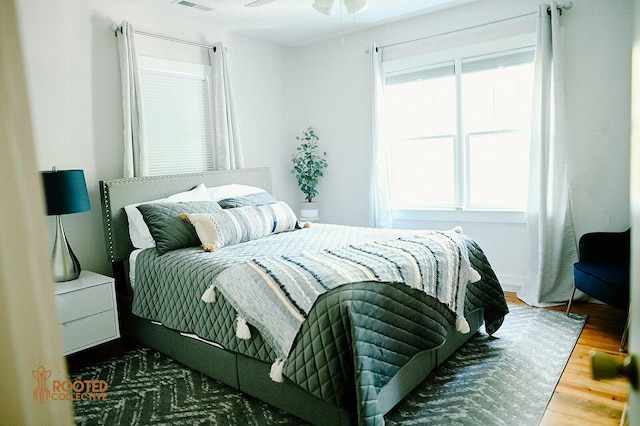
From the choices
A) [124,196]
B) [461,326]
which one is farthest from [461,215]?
[124,196]

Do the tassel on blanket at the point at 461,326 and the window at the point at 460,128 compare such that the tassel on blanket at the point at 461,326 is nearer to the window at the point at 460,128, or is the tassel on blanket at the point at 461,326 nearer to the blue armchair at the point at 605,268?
the blue armchair at the point at 605,268

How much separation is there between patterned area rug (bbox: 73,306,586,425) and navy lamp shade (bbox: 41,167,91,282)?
2.27 ft

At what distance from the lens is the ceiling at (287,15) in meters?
3.79

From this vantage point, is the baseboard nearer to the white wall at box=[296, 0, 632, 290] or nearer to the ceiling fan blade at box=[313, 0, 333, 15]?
the white wall at box=[296, 0, 632, 290]

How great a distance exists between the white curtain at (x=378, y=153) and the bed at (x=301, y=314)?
3.76 ft

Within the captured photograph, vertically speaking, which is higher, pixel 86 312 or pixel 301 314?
pixel 301 314

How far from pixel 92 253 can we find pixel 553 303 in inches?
151

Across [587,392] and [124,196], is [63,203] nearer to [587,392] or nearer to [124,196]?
[124,196]

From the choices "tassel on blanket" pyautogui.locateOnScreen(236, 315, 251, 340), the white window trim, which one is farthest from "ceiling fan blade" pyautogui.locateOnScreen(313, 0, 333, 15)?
the white window trim

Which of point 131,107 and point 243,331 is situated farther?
point 131,107

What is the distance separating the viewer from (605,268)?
3059 mm

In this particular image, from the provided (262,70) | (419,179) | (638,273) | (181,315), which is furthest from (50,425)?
(262,70)

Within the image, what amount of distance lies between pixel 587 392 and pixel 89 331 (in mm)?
3005

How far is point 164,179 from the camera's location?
3.75 m
